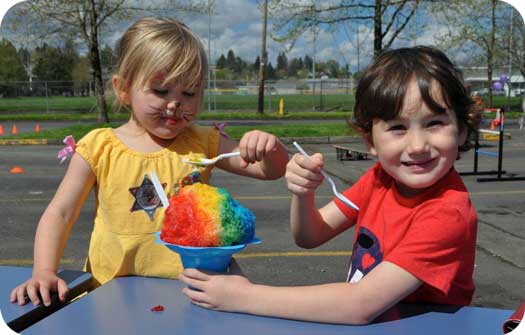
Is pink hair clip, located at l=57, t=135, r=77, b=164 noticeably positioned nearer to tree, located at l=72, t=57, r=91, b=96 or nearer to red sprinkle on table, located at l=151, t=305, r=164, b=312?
red sprinkle on table, located at l=151, t=305, r=164, b=312

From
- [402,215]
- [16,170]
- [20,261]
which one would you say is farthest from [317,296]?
[16,170]

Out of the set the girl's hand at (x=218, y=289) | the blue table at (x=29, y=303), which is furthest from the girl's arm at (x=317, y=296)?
the blue table at (x=29, y=303)

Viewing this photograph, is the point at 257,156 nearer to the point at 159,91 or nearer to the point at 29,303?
the point at 159,91

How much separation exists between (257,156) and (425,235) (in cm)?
60

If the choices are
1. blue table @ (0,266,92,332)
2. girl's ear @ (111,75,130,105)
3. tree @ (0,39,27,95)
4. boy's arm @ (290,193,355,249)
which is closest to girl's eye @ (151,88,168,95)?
girl's ear @ (111,75,130,105)

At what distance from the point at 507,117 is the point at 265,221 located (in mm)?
21346

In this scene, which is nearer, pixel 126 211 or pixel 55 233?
pixel 55 233

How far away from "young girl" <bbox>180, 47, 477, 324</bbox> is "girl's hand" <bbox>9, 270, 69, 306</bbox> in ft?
1.67

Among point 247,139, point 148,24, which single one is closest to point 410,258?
point 247,139

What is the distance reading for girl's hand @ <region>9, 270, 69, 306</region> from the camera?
1.68m

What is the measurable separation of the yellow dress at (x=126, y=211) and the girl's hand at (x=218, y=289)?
57 centimetres

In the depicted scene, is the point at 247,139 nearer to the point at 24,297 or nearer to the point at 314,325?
the point at 314,325

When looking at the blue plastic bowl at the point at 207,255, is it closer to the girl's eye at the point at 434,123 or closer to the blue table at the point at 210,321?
the blue table at the point at 210,321

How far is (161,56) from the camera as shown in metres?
1.93
